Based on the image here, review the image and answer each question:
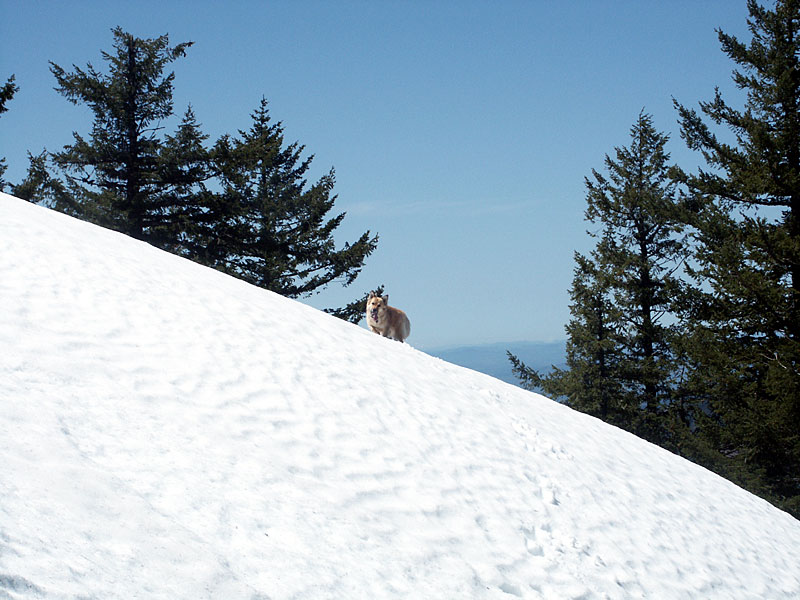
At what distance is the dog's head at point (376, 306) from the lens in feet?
49.8

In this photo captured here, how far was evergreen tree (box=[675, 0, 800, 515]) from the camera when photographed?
20109mm

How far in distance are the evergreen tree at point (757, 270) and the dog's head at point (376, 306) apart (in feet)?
42.8

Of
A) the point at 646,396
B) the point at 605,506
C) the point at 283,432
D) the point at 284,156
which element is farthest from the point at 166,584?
the point at 284,156

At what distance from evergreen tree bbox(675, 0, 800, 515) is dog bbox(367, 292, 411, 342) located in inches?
493

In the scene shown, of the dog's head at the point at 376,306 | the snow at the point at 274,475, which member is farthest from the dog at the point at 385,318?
the snow at the point at 274,475

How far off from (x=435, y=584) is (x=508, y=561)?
1055 millimetres

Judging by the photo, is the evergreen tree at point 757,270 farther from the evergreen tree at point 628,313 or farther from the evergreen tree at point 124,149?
the evergreen tree at point 124,149

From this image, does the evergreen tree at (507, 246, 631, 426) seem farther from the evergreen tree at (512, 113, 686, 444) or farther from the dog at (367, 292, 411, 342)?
the dog at (367, 292, 411, 342)

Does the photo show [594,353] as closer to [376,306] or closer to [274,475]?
[376,306]

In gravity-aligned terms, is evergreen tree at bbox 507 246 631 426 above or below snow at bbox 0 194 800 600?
above

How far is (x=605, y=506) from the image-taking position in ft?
26.2

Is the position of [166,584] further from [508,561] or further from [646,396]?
[646,396]

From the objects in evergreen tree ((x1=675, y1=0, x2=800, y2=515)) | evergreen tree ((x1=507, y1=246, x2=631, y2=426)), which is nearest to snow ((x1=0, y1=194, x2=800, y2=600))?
evergreen tree ((x1=675, y1=0, x2=800, y2=515))

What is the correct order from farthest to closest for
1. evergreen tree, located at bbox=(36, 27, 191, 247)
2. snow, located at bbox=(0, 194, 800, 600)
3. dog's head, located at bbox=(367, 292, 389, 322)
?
evergreen tree, located at bbox=(36, 27, 191, 247), dog's head, located at bbox=(367, 292, 389, 322), snow, located at bbox=(0, 194, 800, 600)
